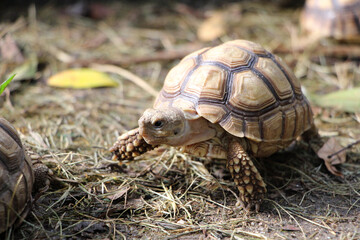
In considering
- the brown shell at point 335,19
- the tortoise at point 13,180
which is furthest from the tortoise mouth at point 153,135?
the brown shell at point 335,19

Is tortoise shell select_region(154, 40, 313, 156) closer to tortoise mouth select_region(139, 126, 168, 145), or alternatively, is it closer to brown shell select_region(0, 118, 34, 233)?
tortoise mouth select_region(139, 126, 168, 145)

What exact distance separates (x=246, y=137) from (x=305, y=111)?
594 mm

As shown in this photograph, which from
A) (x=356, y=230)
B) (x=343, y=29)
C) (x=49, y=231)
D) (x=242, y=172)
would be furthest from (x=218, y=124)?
(x=343, y=29)

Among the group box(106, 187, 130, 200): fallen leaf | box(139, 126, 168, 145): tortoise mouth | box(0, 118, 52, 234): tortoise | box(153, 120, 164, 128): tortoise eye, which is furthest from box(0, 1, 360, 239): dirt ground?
box(153, 120, 164, 128): tortoise eye

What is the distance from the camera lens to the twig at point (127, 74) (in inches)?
160

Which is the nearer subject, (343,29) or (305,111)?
(305,111)

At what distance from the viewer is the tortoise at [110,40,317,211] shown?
7.43 feet

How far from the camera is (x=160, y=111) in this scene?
222 centimetres

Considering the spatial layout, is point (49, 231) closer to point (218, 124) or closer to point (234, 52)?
point (218, 124)

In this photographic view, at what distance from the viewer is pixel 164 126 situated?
2.21m

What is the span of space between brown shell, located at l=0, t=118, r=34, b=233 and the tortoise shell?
960 millimetres

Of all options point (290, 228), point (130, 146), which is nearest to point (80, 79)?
point (130, 146)

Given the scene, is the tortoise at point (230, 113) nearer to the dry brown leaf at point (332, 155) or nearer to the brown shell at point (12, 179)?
the dry brown leaf at point (332, 155)

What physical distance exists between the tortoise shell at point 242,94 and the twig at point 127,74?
148 cm
